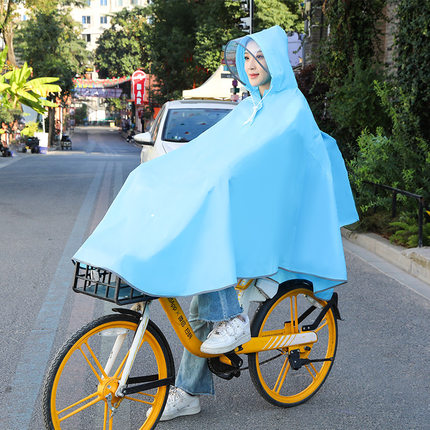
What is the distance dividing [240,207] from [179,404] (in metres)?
1.16

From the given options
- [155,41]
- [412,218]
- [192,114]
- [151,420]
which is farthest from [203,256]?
[155,41]

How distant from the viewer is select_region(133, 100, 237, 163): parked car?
11734 millimetres

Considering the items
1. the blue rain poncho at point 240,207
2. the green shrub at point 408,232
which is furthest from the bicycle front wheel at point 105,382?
the green shrub at point 408,232

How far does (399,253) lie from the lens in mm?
8086

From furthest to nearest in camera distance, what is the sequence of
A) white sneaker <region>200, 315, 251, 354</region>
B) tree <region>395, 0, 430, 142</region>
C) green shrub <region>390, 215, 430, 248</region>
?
tree <region>395, 0, 430, 142</region>
green shrub <region>390, 215, 430, 248</region>
white sneaker <region>200, 315, 251, 354</region>

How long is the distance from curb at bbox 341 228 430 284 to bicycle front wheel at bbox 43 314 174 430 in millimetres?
4178

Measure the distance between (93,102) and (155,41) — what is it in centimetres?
11030

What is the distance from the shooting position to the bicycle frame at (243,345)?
10.6ft

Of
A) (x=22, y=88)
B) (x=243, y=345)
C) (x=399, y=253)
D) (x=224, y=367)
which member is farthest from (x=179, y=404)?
(x=22, y=88)

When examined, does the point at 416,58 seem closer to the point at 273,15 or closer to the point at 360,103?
the point at 360,103

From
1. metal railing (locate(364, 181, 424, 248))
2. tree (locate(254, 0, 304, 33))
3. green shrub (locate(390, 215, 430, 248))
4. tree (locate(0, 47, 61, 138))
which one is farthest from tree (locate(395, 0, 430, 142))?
tree (locate(254, 0, 304, 33))

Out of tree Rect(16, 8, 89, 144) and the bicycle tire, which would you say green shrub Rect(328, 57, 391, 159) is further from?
tree Rect(16, 8, 89, 144)

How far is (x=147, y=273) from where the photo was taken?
3008 mm

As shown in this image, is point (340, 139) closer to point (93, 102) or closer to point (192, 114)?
point (192, 114)
